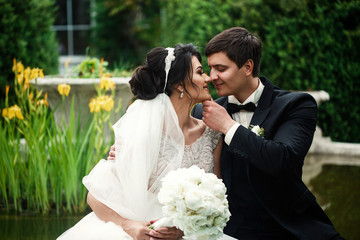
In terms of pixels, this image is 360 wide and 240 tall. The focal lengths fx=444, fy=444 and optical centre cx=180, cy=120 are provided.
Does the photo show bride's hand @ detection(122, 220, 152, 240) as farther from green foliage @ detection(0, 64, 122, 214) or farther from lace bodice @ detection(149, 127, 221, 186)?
green foliage @ detection(0, 64, 122, 214)

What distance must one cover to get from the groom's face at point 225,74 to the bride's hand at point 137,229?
41.6 inches

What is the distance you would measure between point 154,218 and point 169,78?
90cm

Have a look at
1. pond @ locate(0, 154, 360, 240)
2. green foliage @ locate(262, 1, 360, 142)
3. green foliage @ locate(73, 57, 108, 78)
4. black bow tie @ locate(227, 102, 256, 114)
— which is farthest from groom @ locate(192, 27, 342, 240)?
green foliage @ locate(262, 1, 360, 142)

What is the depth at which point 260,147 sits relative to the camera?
263cm

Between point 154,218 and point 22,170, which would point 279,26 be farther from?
point 154,218

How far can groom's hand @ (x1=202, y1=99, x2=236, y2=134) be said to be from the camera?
2.72 metres

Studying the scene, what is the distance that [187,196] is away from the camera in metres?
2.04

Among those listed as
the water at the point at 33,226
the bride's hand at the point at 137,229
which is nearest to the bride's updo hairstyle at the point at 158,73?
the bride's hand at the point at 137,229

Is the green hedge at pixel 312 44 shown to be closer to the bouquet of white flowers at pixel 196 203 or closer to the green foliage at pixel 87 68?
the green foliage at pixel 87 68

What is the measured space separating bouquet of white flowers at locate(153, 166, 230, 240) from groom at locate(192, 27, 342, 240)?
61cm

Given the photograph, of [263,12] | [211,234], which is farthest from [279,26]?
[211,234]

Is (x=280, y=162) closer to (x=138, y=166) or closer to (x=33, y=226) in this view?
(x=138, y=166)

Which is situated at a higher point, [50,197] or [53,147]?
[53,147]

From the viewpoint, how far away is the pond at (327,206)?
3871mm
